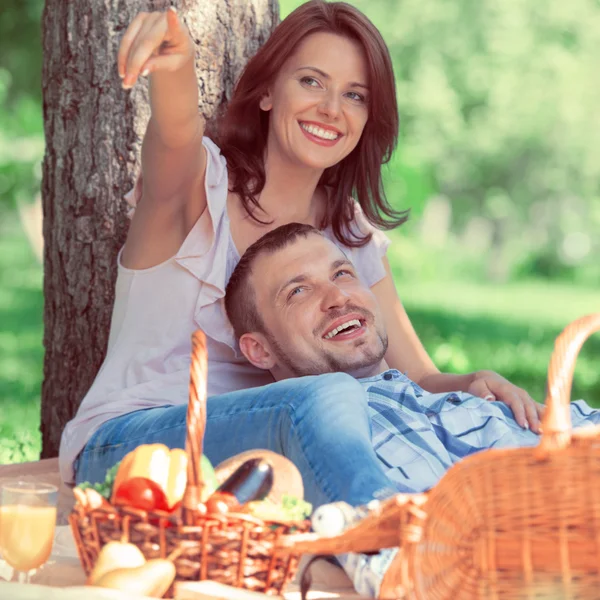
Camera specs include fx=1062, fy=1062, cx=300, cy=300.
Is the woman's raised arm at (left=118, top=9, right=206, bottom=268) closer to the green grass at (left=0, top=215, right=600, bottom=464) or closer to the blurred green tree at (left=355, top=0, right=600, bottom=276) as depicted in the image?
the green grass at (left=0, top=215, right=600, bottom=464)

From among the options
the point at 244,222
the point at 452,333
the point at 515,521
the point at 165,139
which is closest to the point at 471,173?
the point at 452,333

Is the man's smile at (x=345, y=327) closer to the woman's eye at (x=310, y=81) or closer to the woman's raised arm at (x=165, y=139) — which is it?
the woman's raised arm at (x=165, y=139)

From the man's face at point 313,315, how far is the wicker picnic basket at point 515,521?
140 cm

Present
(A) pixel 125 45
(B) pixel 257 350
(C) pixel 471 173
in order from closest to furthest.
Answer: (A) pixel 125 45
(B) pixel 257 350
(C) pixel 471 173

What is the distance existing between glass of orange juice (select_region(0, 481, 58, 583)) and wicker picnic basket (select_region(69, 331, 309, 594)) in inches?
4.0

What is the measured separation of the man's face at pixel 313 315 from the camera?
336 cm

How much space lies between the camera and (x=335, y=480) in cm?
234

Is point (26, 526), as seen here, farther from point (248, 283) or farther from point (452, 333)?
point (452, 333)

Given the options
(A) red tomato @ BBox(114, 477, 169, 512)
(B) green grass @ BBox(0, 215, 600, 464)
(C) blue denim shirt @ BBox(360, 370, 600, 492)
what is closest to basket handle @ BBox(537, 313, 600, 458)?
(A) red tomato @ BBox(114, 477, 169, 512)

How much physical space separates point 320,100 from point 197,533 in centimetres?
203

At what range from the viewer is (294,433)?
2.57 metres

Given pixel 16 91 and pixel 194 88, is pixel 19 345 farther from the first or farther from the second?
pixel 194 88

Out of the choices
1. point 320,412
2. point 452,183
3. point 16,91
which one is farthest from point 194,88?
point 452,183

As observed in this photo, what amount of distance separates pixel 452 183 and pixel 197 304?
21.8 m
